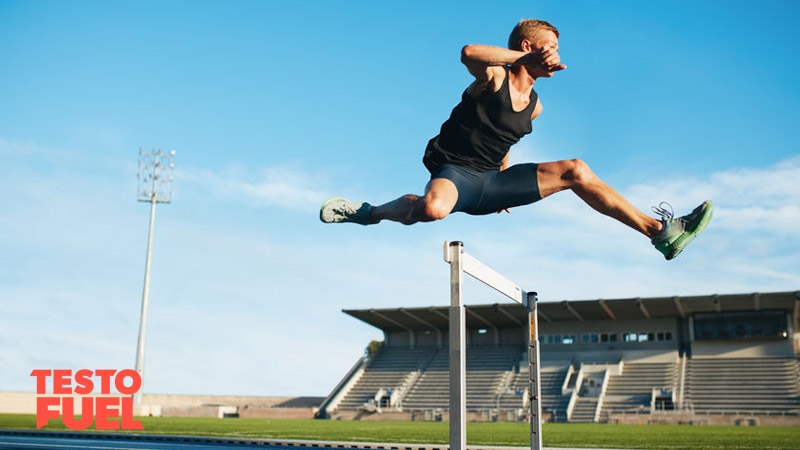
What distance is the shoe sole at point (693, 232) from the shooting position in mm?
4410

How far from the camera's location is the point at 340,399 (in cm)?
4159

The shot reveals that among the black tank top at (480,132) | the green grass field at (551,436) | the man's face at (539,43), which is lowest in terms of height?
the green grass field at (551,436)

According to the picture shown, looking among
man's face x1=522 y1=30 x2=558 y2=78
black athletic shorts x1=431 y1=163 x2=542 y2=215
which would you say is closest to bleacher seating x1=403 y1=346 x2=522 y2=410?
black athletic shorts x1=431 y1=163 x2=542 y2=215

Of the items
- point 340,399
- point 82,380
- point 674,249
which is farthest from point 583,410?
point 674,249

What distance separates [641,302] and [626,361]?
13.5 feet

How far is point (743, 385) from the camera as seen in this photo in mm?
34594

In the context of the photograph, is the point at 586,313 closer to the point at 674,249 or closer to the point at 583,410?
the point at 583,410

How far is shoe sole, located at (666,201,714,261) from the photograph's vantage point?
4410mm

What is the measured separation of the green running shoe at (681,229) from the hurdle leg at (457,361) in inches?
51.1

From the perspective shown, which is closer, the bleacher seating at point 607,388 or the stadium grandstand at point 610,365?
the bleacher seating at point 607,388

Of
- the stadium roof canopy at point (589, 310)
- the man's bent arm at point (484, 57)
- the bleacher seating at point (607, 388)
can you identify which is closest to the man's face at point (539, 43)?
the man's bent arm at point (484, 57)

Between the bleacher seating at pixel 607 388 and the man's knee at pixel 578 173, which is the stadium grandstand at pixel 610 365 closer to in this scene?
the bleacher seating at pixel 607 388

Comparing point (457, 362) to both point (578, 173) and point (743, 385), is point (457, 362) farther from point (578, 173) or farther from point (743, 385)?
point (743, 385)

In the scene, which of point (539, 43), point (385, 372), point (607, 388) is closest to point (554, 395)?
point (607, 388)
